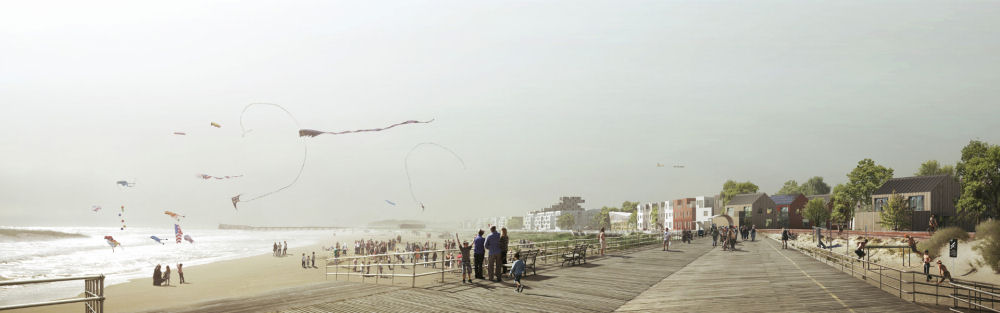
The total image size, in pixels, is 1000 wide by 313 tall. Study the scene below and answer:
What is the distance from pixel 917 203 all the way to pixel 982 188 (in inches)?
252

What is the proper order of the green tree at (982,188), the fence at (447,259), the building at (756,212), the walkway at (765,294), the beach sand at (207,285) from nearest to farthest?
the walkway at (765,294) → the fence at (447,259) → the beach sand at (207,285) → the green tree at (982,188) → the building at (756,212)

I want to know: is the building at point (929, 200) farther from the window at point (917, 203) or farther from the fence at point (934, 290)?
the fence at point (934, 290)

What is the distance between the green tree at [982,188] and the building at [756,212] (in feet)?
145

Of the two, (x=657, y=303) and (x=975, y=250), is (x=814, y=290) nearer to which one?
(x=657, y=303)

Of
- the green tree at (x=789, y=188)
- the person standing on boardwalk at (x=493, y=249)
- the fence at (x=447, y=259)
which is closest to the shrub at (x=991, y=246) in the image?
the fence at (x=447, y=259)

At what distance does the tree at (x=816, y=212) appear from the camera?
92.2 meters

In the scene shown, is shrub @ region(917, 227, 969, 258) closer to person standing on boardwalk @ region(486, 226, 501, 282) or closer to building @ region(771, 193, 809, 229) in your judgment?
person standing on boardwalk @ region(486, 226, 501, 282)

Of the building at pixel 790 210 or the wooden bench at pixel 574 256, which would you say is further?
the building at pixel 790 210

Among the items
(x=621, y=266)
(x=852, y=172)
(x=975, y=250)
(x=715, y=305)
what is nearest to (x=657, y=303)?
(x=715, y=305)

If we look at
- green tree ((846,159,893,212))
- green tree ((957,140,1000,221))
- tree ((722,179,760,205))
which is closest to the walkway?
green tree ((957,140,1000,221))

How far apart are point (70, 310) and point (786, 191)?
600 feet

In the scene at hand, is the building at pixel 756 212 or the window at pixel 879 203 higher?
the window at pixel 879 203

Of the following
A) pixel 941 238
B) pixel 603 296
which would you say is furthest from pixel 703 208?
pixel 603 296

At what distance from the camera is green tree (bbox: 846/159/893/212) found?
73.6 meters
